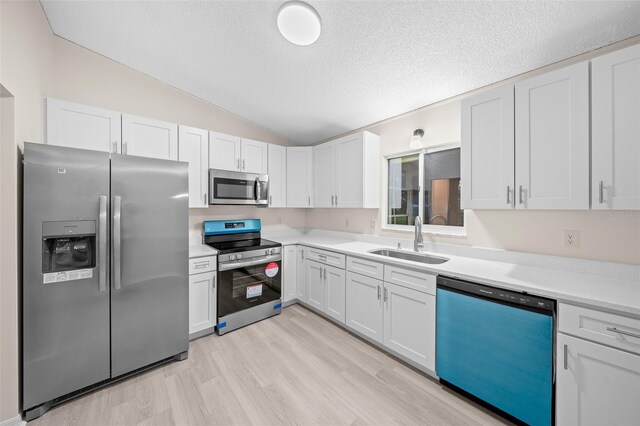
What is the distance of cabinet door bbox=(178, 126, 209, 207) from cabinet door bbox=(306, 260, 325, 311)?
1526 millimetres

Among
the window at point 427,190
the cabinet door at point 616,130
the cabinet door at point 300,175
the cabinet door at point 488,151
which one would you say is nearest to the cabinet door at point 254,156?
the cabinet door at point 300,175

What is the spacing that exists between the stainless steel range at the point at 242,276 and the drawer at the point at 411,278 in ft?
4.75

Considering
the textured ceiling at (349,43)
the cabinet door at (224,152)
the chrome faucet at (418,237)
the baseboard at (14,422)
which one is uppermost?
the textured ceiling at (349,43)

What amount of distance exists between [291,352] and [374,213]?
193cm

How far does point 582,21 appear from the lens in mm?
1499

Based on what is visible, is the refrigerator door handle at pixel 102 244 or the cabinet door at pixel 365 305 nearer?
the refrigerator door handle at pixel 102 244

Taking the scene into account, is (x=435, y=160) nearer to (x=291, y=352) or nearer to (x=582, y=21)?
(x=582, y=21)

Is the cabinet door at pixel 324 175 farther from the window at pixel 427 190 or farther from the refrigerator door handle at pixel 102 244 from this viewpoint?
the refrigerator door handle at pixel 102 244

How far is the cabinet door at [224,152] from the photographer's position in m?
2.93

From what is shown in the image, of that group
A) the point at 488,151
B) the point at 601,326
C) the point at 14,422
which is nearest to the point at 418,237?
the point at 488,151

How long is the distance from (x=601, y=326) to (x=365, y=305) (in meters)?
1.60

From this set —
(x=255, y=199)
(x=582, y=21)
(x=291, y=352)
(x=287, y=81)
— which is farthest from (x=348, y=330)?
(x=582, y=21)

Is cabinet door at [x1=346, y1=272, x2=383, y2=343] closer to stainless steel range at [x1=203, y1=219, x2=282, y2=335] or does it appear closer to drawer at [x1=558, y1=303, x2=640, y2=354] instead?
stainless steel range at [x1=203, y1=219, x2=282, y2=335]

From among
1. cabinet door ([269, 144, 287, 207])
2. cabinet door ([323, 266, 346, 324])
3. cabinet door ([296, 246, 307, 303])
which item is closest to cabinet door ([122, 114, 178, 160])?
cabinet door ([269, 144, 287, 207])
